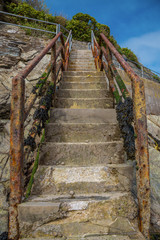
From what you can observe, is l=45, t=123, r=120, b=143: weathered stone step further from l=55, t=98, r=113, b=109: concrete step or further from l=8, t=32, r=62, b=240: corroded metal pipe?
l=8, t=32, r=62, b=240: corroded metal pipe

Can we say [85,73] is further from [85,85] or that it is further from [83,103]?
[83,103]

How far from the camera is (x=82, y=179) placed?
1.52 m

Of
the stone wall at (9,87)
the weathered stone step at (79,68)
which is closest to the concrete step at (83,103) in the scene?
the stone wall at (9,87)

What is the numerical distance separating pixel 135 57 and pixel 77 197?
15.4m

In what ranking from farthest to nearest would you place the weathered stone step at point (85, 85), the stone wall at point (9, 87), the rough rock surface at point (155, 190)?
1. the weathered stone step at point (85, 85)
2. the stone wall at point (9, 87)
3. the rough rock surface at point (155, 190)

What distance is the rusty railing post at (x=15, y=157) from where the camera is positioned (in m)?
1.21

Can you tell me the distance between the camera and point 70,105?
268cm

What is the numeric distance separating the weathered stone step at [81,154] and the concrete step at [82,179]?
14 centimetres

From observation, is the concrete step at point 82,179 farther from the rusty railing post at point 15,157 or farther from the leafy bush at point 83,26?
the leafy bush at point 83,26

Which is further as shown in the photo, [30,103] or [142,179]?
[30,103]

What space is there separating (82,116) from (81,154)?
0.72 m

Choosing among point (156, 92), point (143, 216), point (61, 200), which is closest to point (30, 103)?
point (61, 200)

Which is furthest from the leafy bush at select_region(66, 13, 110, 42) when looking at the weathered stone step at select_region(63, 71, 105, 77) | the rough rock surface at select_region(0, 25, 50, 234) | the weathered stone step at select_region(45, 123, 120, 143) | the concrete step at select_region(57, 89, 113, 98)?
the weathered stone step at select_region(45, 123, 120, 143)

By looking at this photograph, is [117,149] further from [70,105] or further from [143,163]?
[70,105]
